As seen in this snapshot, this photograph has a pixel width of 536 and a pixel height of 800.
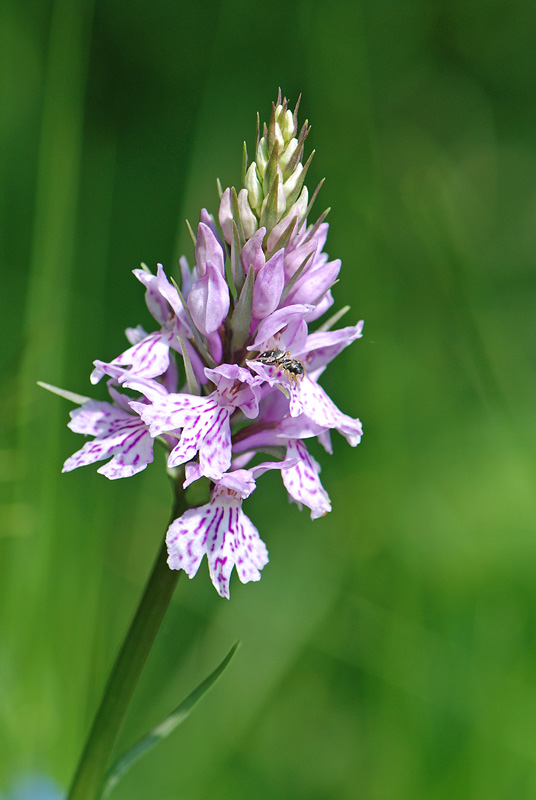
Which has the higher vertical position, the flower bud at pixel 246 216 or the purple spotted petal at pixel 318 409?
the flower bud at pixel 246 216

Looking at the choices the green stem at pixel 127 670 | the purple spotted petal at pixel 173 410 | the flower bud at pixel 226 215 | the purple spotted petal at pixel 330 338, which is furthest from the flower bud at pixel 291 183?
the green stem at pixel 127 670

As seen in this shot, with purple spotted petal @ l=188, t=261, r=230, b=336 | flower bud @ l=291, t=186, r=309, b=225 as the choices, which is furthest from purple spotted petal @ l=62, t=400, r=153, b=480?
flower bud @ l=291, t=186, r=309, b=225

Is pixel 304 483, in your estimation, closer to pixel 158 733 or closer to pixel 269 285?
pixel 269 285

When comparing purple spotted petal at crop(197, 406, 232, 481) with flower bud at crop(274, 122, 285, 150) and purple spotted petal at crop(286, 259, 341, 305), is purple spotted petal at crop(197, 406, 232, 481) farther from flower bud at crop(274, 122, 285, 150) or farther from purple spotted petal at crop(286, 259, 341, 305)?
flower bud at crop(274, 122, 285, 150)

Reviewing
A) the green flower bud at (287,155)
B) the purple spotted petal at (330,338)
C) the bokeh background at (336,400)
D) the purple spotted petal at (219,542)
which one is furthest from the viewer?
the bokeh background at (336,400)

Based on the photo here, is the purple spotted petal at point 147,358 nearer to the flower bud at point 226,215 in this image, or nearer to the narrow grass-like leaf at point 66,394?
the narrow grass-like leaf at point 66,394

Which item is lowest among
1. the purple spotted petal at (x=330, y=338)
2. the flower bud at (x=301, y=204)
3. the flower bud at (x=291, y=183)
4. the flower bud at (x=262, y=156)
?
the purple spotted petal at (x=330, y=338)
